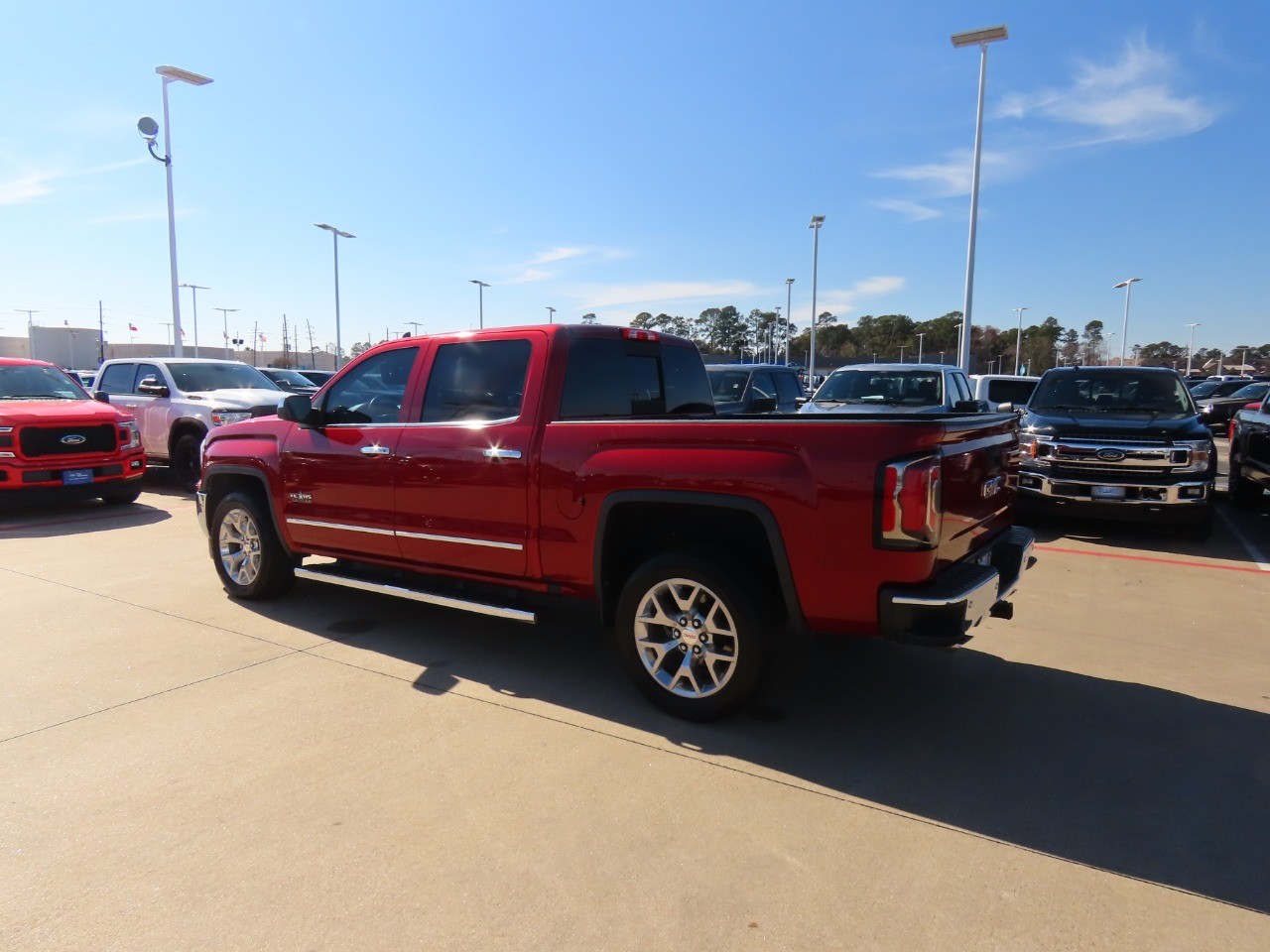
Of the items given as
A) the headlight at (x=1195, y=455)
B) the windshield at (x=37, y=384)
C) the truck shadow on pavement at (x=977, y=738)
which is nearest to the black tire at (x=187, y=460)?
the windshield at (x=37, y=384)

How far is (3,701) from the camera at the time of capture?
409 centimetres

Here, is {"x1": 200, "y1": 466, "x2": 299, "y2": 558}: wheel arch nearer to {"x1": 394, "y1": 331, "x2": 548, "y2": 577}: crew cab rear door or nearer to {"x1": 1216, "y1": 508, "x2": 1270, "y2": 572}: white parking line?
{"x1": 394, "y1": 331, "x2": 548, "y2": 577}: crew cab rear door

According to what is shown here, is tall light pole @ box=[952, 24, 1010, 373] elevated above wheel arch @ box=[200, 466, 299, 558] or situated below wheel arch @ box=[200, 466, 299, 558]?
above

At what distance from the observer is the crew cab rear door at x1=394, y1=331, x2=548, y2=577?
14.1 ft

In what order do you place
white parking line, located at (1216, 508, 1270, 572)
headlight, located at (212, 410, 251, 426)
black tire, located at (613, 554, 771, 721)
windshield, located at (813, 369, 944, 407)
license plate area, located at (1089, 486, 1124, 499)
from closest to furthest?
black tire, located at (613, 554, 771, 721) → white parking line, located at (1216, 508, 1270, 572) → license plate area, located at (1089, 486, 1124, 499) → windshield, located at (813, 369, 944, 407) → headlight, located at (212, 410, 251, 426)

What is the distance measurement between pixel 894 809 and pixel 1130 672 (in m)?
2.32

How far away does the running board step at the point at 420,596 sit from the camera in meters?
4.23

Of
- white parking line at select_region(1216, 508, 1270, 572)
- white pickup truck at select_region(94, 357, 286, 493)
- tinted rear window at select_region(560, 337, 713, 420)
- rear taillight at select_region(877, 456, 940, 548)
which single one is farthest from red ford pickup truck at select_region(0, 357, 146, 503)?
white parking line at select_region(1216, 508, 1270, 572)

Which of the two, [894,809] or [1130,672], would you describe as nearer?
[894,809]

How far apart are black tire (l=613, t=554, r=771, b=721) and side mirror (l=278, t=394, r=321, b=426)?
103 inches

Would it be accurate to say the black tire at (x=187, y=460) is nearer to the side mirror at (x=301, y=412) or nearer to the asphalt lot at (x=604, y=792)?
the asphalt lot at (x=604, y=792)

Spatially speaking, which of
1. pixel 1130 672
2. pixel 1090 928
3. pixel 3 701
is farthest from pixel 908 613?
pixel 3 701

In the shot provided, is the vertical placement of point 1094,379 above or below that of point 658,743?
above

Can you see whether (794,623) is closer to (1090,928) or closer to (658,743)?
(658,743)
